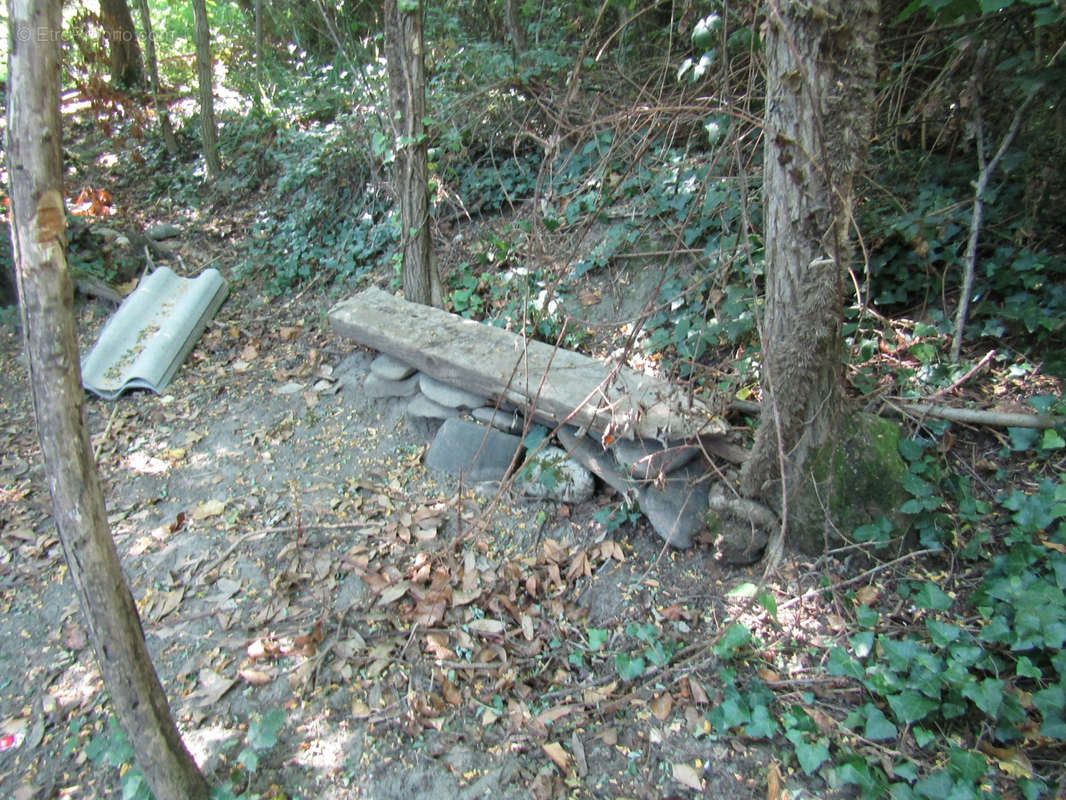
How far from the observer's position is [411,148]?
434cm

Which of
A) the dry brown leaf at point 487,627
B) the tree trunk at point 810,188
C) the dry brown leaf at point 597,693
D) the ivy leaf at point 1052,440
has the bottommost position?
the dry brown leaf at point 597,693

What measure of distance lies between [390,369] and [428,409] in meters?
0.41

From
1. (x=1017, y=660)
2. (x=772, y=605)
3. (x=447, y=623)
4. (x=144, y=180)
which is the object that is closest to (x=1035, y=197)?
(x=1017, y=660)

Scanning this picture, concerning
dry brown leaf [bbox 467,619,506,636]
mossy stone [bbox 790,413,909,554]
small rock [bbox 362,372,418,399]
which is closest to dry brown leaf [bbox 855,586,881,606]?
mossy stone [bbox 790,413,909,554]

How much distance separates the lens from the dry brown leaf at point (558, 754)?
7.79 ft

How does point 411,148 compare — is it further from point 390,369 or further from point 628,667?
point 628,667

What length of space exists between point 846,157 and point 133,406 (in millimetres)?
4510

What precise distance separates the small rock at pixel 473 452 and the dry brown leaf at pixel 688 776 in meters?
1.77

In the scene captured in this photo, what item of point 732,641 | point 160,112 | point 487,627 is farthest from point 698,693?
point 160,112

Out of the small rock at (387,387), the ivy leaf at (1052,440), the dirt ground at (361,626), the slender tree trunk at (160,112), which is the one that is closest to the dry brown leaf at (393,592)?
the dirt ground at (361,626)

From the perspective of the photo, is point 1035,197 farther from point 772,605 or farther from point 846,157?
point 772,605

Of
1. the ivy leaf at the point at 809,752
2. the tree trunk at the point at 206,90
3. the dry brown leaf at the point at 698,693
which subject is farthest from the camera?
the tree trunk at the point at 206,90

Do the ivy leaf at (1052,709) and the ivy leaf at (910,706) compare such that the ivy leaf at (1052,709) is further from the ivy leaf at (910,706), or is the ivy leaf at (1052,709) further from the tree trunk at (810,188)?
the tree trunk at (810,188)

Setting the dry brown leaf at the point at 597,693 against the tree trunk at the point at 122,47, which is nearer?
the dry brown leaf at the point at 597,693
